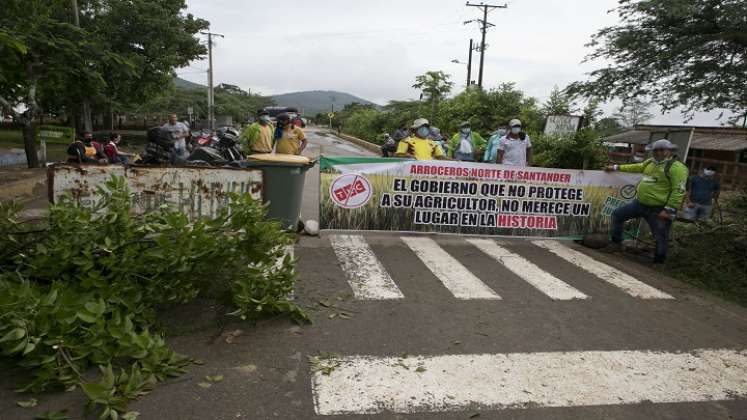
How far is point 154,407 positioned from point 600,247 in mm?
7231

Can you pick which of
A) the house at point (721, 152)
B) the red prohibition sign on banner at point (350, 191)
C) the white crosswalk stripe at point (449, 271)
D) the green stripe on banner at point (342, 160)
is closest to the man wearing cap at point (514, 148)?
the white crosswalk stripe at point (449, 271)

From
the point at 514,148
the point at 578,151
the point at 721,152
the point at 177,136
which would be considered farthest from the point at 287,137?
the point at 721,152

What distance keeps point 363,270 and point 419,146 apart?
3183 millimetres

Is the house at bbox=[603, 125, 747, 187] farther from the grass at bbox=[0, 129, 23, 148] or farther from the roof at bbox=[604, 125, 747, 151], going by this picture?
the grass at bbox=[0, 129, 23, 148]

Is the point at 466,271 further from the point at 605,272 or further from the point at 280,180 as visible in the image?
the point at 280,180

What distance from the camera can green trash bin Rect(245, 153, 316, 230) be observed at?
23.2 ft

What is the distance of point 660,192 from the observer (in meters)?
6.98

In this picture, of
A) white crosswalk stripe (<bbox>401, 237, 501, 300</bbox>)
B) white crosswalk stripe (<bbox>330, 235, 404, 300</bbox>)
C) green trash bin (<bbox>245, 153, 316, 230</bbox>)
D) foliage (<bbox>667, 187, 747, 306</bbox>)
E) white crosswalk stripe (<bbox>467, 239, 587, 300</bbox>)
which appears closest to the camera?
white crosswalk stripe (<bbox>330, 235, 404, 300</bbox>)

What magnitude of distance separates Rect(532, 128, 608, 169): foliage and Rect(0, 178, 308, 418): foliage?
11216 mm

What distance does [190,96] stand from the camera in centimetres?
7306

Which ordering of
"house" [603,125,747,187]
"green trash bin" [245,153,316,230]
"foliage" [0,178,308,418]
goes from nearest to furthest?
"foliage" [0,178,308,418]
"green trash bin" [245,153,316,230]
"house" [603,125,747,187]

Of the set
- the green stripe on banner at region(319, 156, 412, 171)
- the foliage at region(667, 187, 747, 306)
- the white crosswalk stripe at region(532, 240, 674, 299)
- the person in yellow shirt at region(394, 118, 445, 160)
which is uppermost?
the person in yellow shirt at region(394, 118, 445, 160)

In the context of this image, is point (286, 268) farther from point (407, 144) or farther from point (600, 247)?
point (600, 247)

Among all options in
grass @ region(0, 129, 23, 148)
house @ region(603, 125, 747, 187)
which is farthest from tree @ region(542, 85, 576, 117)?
grass @ region(0, 129, 23, 148)
